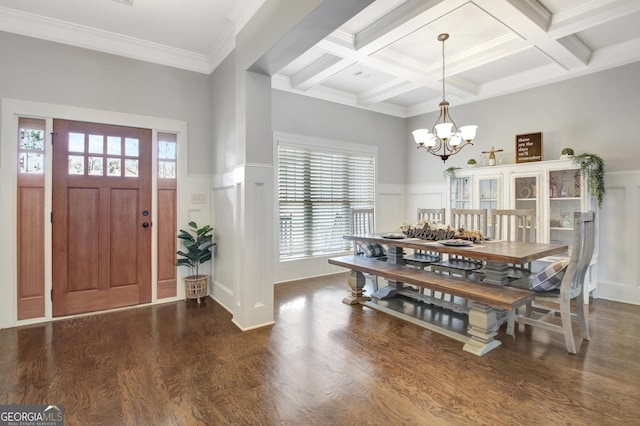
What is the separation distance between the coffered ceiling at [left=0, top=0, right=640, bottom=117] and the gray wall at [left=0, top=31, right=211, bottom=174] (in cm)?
11

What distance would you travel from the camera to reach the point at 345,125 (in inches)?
206

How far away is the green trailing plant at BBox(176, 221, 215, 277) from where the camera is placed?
3.68m

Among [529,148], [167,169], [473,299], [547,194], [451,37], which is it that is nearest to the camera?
[473,299]

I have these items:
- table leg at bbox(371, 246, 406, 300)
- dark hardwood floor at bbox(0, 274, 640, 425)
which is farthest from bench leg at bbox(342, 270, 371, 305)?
dark hardwood floor at bbox(0, 274, 640, 425)

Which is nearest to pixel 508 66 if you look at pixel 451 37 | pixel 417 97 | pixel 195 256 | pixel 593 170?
pixel 451 37

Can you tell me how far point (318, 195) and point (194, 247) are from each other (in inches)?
81.0

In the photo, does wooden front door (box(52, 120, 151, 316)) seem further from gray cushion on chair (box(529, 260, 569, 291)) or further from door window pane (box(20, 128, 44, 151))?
gray cushion on chair (box(529, 260, 569, 291))

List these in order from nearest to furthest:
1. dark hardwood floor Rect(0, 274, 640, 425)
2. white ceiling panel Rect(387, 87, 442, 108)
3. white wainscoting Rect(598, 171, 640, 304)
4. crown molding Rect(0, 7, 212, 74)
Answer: dark hardwood floor Rect(0, 274, 640, 425), crown molding Rect(0, 7, 212, 74), white wainscoting Rect(598, 171, 640, 304), white ceiling panel Rect(387, 87, 442, 108)

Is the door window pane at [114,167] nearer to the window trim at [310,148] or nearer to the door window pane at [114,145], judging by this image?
the door window pane at [114,145]

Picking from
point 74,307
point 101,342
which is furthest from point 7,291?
point 101,342

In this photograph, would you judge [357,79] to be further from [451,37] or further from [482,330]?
[482,330]

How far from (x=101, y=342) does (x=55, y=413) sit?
0.96m

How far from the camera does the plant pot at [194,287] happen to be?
371 centimetres

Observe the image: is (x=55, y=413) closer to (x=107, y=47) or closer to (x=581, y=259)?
(x=107, y=47)
